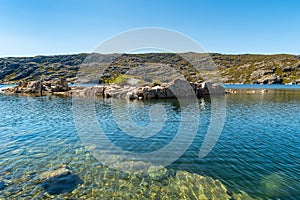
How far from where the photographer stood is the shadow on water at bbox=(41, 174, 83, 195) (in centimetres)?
1313

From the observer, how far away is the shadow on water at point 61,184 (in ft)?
43.1

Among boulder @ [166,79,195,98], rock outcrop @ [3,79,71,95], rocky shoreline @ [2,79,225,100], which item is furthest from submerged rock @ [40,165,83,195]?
rock outcrop @ [3,79,71,95]

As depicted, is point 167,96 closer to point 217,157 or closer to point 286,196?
point 217,157

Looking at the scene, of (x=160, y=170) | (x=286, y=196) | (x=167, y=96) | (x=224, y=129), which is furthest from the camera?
(x=167, y=96)

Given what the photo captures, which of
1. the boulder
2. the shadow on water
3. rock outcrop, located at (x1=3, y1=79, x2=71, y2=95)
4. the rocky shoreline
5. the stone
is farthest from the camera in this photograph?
rock outcrop, located at (x1=3, y1=79, x2=71, y2=95)

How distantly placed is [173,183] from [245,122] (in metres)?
24.7

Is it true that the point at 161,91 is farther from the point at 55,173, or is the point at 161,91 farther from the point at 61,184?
the point at 61,184

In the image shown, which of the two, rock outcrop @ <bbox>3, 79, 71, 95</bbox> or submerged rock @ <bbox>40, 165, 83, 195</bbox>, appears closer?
submerged rock @ <bbox>40, 165, 83, 195</bbox>

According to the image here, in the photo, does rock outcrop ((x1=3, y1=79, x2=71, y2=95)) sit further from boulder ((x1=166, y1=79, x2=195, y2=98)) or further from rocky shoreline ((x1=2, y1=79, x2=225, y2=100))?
boulder ((x1=166, y1=79, x2=195, y2=98))

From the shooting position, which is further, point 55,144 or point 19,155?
point 55,144

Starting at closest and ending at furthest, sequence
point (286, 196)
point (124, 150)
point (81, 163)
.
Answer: point (286, 196) < point (81, 163) < point (124, 150)

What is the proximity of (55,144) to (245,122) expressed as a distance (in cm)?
2996

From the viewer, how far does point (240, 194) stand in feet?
42.4

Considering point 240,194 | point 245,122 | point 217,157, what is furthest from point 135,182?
point 245,122
